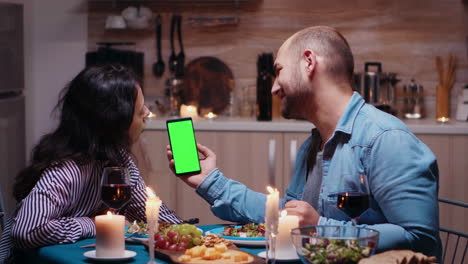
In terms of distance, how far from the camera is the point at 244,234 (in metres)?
2.06

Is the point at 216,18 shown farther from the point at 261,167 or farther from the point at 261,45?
the point at 261,167

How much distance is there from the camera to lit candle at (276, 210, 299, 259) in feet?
5.95

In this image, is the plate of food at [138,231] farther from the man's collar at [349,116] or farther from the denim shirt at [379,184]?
the man's collar at [349,116]

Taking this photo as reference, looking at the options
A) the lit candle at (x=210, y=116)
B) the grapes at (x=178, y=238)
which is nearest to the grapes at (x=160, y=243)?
the grapes at (x=178, y=238)

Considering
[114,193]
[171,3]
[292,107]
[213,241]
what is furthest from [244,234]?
[171,3]

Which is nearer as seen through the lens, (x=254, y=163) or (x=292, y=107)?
(x=292, y=107)

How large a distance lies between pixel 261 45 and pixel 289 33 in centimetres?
19

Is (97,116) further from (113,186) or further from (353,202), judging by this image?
(353,202)

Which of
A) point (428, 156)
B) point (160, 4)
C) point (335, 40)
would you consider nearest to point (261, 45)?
point (160, 4)

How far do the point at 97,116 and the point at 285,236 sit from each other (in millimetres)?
968

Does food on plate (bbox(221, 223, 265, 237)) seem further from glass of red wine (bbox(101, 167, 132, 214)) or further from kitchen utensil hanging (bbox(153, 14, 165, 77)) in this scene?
kitchen utensil hanging (bbox(153, 14, 165, 77))

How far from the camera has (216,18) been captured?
4680mm

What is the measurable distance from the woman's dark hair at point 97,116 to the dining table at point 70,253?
40 centimetres

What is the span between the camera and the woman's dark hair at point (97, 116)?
251 centimetres
